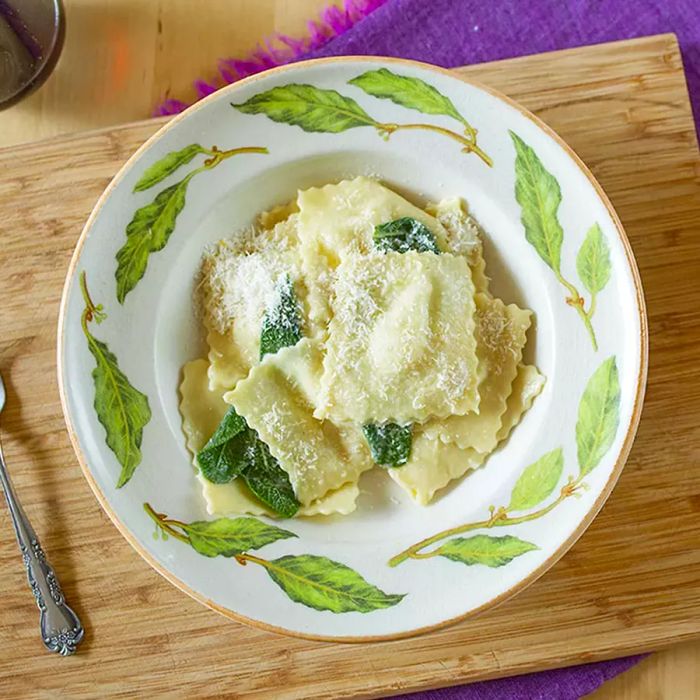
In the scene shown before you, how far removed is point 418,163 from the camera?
2248 millimetres

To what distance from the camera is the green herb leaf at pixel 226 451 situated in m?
2.19

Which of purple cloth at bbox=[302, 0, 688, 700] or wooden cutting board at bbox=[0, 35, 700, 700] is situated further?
purple cloth at bbox=[302, 0, 688, 700]

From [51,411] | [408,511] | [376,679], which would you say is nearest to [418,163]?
[408,511]

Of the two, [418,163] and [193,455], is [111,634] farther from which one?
[418,163]

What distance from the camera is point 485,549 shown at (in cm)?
213

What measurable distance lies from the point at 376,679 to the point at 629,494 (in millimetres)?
769

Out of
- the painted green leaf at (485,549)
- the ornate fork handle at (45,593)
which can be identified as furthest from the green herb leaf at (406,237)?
the ornate fork handle at (45,593)

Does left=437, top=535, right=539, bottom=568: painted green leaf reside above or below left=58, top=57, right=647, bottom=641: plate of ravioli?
below

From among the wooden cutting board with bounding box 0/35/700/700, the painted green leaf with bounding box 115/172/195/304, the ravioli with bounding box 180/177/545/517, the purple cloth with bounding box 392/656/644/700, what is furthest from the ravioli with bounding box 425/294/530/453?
the painted green leaf with bounding box 115/172/195/304

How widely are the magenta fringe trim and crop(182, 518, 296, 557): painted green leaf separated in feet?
3.83

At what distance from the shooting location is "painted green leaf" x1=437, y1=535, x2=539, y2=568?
211 cm

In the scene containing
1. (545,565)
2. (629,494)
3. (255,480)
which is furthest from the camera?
(629,494)

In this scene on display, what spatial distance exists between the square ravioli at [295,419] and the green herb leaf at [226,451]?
5 centimetres

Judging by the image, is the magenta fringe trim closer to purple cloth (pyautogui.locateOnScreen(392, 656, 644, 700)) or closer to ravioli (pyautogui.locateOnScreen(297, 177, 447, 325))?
ravioli (pyautogui.locateOnScreen(297, 177, 447, 325))
